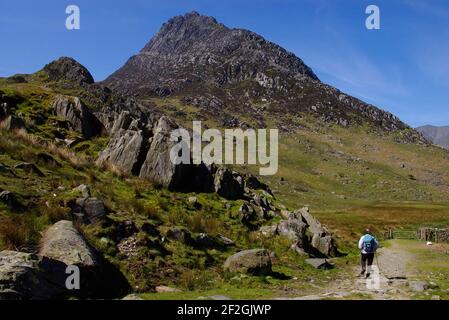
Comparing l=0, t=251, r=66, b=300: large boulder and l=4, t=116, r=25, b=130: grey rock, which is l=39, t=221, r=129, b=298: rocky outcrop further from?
l=4, t=116, r=25, b=130: grey rock

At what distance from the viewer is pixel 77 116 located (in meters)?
37.8

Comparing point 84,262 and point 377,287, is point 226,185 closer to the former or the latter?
point 377,287

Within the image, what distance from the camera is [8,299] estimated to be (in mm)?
11148

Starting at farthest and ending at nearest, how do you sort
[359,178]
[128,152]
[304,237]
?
[359,178] → [128,152] → [304,237]

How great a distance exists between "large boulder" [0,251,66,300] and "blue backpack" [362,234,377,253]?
555 inches

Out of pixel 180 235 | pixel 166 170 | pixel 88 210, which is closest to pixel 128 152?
pixel 166 170

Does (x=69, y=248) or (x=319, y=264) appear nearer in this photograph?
(x=69, y=248)

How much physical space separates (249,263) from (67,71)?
84571 millimetres

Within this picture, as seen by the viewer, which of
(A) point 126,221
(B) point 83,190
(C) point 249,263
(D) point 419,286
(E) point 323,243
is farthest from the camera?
(E) point 323,243

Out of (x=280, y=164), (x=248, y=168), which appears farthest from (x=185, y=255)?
(x=280, y=164)

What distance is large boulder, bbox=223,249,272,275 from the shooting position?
19.5 metres

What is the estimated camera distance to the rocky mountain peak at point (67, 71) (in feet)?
298
